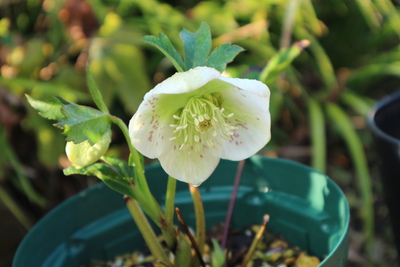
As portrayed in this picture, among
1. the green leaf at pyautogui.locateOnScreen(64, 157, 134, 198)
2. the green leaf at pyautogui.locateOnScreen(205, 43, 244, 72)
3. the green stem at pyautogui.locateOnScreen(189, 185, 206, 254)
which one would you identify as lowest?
the green stem at pyautogui.locateOnScreen(189, 185, 206, 254)

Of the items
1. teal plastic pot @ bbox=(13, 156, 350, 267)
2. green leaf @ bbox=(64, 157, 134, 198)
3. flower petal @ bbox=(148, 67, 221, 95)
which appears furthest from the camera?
teal plastic pot @ bbox=(13, 156, 350, 267)

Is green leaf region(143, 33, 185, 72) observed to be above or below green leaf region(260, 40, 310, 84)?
above

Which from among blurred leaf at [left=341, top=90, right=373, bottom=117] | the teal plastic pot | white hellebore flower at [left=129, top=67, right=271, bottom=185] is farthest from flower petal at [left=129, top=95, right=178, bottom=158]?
blurred leaf at [left=341, top=90, right=373, bottom=117]

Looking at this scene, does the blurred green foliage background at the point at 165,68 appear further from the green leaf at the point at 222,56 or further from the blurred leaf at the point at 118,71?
the green leaf at the point at 222,56

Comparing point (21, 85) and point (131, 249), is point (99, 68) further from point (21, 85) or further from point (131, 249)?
point (131, 249)

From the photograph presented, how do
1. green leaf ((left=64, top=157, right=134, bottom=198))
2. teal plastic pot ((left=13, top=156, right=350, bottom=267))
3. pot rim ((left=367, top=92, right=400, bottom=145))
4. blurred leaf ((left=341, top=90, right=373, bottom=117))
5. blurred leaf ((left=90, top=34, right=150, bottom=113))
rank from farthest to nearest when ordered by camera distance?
blurred leaf ((left=341, top=90, right=373, bottom=117)) → blurred leaf ((left=90, top=34, right=150, bottom=113)) → pot rim ((left=367, top=92, right=400, bottom=145)) → teal plastic pot ((left=13, top=156, right=350, bottom=267)) → green leaf ((left=64, top=157, right=134, bottom=198))

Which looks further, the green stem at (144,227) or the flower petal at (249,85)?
the green stem at (144,227)

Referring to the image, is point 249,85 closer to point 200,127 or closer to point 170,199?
point 200,127

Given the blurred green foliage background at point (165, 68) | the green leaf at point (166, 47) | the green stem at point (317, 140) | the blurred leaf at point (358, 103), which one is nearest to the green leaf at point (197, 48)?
the green leaf at point (166, 47)

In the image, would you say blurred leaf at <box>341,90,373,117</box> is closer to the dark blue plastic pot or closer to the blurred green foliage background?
the blurred green foliage background
